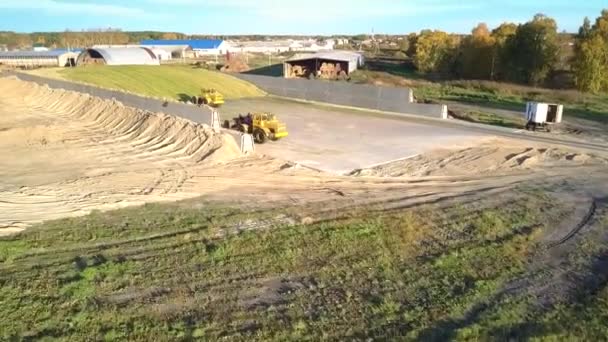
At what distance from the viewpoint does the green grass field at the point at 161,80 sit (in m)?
47.8

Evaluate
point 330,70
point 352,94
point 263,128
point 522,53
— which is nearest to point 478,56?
point 522,53

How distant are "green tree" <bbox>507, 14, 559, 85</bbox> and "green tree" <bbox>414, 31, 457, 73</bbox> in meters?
11.2

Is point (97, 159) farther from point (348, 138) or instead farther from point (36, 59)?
point (36, 59)

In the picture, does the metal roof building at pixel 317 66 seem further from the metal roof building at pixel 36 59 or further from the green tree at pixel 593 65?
the metal roof building at pixel 36 59

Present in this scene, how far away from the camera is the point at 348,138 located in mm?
30281

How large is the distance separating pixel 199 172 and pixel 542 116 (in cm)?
2169

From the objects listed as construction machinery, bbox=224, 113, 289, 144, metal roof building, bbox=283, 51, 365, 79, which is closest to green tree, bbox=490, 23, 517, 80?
metal roof building, bbox=283, 51, 365, 79

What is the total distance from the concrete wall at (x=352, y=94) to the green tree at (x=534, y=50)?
1157 inches

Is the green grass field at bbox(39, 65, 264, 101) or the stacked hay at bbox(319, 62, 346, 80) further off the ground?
the stacked hay at bbox(319, 62, 346, 80)

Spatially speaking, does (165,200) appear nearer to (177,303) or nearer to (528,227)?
(177,303)

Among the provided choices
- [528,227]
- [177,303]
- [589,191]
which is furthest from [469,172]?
[177,303]

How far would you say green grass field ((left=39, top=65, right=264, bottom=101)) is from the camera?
47781 mm

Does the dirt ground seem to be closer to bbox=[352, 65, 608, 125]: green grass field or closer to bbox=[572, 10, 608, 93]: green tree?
bbox=[352, 65, 608, 125]: green grass field

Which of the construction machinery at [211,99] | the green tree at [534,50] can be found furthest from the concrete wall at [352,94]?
the green tree at [534,50]
